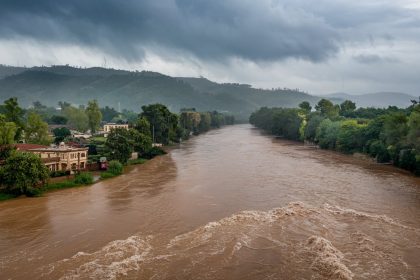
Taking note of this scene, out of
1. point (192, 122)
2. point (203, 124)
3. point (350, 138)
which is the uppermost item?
point (350, 138)

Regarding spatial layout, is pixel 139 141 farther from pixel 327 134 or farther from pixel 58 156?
pixel 327 134

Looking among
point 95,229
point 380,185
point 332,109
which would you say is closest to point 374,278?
point 95,229

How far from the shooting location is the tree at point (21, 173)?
2828cm

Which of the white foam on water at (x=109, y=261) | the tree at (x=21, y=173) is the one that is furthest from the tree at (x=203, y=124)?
the white foam on water at (x=109, y=261)

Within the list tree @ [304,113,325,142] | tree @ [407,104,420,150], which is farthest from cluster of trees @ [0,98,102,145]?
tree @ [304,113,325,142]

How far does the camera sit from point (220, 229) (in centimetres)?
2169

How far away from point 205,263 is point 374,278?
6989mm

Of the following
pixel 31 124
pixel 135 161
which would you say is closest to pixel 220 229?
pixel 135 161

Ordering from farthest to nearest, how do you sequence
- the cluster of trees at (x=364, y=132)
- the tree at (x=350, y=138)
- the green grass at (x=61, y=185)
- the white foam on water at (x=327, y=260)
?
the tree at (x=350, y=138) < the cluster of trees at (x=364, y=132) < the green grass at (x=61, y=185) < the white foam on water at (x=327, y=260)

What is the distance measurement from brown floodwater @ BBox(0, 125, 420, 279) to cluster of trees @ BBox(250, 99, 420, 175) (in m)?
4.43

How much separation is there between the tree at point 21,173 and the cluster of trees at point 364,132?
3268 cm

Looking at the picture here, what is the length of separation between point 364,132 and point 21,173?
43.9 metres

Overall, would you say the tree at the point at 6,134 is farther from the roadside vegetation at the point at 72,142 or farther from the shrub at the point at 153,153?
the shrub at the point at 153,153

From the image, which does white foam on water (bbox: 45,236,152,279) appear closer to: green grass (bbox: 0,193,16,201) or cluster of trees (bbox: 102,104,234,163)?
green grass (bbox: 0,193,16,201)
